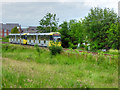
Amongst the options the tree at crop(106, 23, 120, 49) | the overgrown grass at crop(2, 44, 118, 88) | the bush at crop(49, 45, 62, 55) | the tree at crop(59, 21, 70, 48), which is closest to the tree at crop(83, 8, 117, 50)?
the tree at crop(106, 23, 120, 49)

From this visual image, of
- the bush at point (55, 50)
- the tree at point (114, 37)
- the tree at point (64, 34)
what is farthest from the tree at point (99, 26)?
the bush at point (55, 50)

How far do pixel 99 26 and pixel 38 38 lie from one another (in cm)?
920

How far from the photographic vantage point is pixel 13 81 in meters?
4.83

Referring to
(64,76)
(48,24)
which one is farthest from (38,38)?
(64,76)

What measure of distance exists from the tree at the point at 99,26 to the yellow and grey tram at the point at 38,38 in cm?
380

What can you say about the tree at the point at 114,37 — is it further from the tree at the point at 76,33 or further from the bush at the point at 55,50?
the bush at the point at 55,50

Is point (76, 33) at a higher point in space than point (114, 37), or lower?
higher

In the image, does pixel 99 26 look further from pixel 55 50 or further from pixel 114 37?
pixel 55 50

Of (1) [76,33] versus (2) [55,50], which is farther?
(1) [76,33]

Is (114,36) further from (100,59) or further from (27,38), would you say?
(27,38)

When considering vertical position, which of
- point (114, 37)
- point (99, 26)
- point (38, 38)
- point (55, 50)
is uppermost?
point (99, 26)

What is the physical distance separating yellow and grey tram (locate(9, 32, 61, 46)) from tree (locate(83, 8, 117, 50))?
3.80 m

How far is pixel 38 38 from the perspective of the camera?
22688mm

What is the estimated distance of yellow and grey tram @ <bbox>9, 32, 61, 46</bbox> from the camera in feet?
65.9
